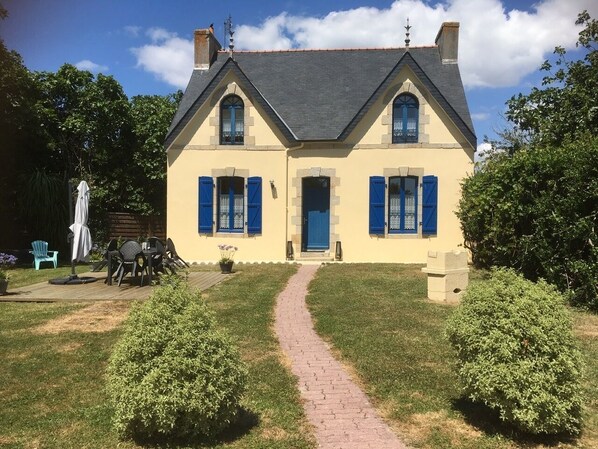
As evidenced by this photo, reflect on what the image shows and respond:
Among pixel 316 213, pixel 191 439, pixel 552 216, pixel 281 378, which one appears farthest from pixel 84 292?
pixel 552 216

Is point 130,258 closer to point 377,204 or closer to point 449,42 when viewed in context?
point 377,204

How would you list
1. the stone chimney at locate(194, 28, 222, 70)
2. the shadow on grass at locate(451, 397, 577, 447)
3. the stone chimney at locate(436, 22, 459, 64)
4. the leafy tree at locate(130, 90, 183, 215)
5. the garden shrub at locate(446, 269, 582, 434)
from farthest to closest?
the leafy tree at locate(130, 90, 183, 215), the stone chimney at locate(194, 28, 222, 70), the stone chimney at locate(436, 22, 459, 64), the shadow on grass at locate(451, 397, 577, 447), the garden shrub at locate(446, 269, 582, 434)

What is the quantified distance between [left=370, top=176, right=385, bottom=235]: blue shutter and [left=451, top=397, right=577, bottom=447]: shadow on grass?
1145cm

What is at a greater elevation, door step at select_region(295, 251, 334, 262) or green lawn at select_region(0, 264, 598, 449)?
door step at select_region(295, 251, 334, 262)

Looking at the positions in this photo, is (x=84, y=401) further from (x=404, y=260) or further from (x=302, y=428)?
(x=404, y=260)

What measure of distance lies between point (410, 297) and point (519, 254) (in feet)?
7.91

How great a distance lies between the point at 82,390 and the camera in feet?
15.1

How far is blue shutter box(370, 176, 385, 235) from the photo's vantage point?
1562cm

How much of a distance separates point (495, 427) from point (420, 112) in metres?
13.0

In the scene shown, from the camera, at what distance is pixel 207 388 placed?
11.0ft

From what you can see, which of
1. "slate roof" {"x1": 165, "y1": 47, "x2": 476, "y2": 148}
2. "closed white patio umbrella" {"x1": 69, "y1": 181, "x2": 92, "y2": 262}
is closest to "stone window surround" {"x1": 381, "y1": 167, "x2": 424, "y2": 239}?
"slate roof" {"x1": 165, "y1": 47, "x2": 476, "y2": 148}

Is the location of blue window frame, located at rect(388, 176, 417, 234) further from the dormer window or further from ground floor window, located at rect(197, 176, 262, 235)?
the dormer window

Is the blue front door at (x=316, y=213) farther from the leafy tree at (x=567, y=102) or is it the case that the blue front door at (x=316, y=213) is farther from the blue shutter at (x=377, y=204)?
the leafy tree at (x=567, y=102)

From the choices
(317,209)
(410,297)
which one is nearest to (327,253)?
(317,209)
